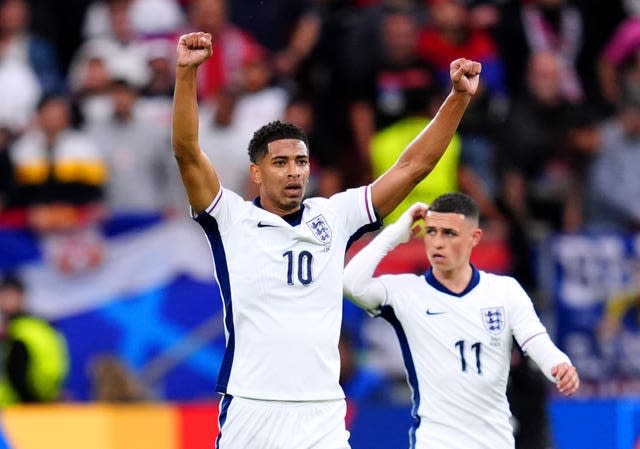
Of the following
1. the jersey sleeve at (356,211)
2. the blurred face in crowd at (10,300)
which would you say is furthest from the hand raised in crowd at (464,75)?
the blurred face in crowd at (10,300)

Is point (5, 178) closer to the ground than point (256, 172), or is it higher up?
higher up

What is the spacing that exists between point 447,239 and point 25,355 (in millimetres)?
5277

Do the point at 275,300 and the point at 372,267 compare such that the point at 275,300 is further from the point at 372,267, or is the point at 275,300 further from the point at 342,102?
the point at 342,102

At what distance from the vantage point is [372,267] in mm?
8555

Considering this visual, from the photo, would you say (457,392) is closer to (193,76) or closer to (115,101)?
(193,76)

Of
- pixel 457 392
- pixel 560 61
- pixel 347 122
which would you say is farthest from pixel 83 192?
pixel 457 392

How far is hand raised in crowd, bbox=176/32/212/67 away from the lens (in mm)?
7273

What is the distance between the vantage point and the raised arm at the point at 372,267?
8492 mm

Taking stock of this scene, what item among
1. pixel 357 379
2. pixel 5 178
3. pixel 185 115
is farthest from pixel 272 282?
pixel 5 178

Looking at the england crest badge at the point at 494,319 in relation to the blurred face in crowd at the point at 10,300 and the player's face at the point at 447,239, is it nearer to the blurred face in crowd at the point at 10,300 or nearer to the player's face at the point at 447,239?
the player's face at the point at 447,239

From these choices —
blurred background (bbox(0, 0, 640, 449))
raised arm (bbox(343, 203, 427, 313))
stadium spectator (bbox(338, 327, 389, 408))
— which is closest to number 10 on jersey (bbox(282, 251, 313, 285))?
raised arm (bbox(343, 203, 427, 313))

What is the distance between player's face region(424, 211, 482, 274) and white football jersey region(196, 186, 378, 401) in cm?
110

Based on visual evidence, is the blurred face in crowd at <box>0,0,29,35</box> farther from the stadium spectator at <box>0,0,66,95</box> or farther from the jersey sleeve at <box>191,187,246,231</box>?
the jersey sleeve at <box>191,187,246,231</box>

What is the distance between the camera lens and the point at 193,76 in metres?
7.29
